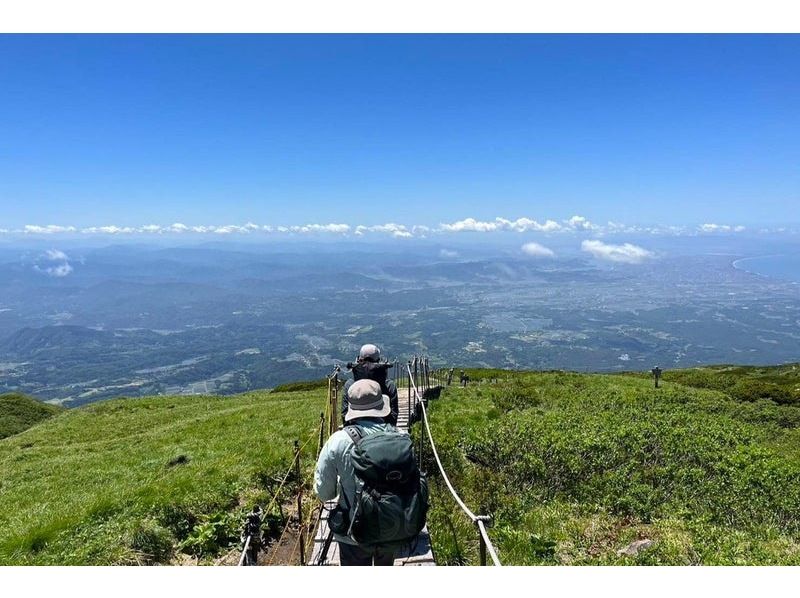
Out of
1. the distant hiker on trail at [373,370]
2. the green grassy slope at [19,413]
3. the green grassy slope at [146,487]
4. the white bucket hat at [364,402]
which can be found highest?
the white bucket hat at [364,402]

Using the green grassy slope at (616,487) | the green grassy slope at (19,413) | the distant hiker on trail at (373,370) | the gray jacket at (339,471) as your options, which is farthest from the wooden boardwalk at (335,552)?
the green grassy slope at (19,413)

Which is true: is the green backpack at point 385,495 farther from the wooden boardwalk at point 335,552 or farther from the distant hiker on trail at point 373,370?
the distant hiker on trail at point 373,370

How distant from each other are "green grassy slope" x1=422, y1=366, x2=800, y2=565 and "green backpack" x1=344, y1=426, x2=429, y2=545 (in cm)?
357

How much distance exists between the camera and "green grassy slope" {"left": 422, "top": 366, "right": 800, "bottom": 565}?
7910 millimetres

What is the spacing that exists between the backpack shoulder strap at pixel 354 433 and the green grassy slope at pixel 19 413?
117ft

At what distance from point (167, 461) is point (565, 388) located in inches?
772

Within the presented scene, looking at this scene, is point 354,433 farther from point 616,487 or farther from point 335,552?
point 616,487

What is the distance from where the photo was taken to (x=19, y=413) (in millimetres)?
35312

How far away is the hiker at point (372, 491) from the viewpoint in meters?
4.61

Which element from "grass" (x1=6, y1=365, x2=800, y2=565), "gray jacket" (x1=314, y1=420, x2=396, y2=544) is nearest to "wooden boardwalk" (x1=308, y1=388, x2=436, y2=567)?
"grass" (x1=6, y1=365, x2=800, y2=565)

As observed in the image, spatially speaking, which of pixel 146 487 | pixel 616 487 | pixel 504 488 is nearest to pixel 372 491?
pixel 504 488

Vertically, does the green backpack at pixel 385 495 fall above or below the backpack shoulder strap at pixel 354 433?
below

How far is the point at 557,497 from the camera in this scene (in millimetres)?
10555

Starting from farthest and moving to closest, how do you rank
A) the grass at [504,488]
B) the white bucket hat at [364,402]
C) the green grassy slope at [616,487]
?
1. the grass at [504,488]
2. the green grassy slope at [616,487]
3. the white bucket hat at [364,402]
